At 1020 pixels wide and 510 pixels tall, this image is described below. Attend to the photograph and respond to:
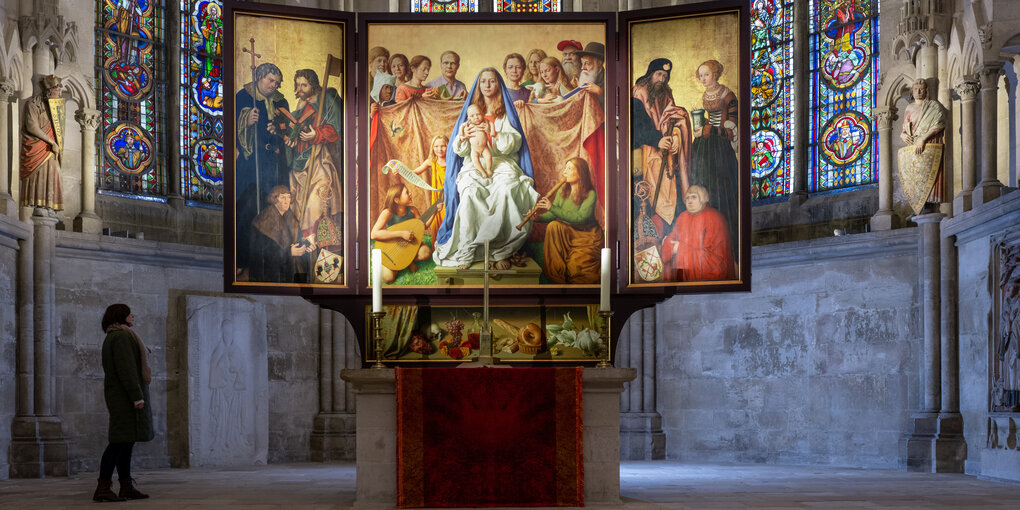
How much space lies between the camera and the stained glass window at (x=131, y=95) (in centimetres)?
1670

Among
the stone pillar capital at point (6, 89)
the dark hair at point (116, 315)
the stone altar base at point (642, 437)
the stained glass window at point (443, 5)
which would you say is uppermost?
the stained glass window at point (443, 5)

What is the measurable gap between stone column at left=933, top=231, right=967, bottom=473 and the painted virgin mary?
569 centimetres

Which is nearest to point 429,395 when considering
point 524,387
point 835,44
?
point 524,387

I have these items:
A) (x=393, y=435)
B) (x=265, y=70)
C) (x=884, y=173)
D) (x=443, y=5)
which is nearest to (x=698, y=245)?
(x=393, y=435)

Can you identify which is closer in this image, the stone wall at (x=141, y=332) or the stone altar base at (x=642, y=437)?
the stone wall at (x=141, y=332)

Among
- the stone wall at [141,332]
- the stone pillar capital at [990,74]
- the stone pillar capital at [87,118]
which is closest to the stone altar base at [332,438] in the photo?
the stone wall at [141,332]

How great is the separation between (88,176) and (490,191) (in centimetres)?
642

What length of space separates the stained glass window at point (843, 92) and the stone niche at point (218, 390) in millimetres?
8093

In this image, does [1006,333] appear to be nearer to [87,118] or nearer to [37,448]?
[37,448]

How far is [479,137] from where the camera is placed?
39.7 feet

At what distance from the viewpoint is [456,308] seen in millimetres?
12086

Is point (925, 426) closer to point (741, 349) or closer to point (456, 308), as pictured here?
point (741, 349)

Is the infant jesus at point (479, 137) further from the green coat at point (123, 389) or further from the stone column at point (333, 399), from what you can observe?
the stone column at point (333, 399)

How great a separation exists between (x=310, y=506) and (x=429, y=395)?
131 centimetres
